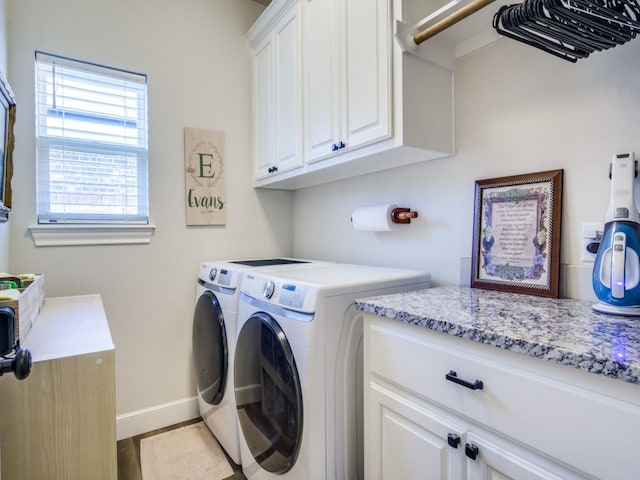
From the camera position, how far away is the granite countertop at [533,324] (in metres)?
0.66

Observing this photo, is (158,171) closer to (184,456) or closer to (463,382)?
(184,456)

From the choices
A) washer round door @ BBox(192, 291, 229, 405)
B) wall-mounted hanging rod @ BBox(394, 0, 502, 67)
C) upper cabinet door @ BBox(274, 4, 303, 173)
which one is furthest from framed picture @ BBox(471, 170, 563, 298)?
washer round door @ BBox(192, 291, 229, 405)

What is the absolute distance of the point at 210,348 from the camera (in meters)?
1.98

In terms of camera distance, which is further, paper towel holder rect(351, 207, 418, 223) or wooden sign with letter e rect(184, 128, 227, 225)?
wooden sign with letter e rect(184, 128, 227, 225)

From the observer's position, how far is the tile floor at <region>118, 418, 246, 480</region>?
68.2 inches

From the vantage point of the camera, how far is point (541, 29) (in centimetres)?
98

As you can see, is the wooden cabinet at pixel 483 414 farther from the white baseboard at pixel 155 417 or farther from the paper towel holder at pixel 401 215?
the white baseboard at pixel 155 417

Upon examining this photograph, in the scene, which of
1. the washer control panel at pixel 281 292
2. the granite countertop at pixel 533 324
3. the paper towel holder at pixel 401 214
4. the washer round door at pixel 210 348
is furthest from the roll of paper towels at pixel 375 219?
the washer round door at pixel 210 348

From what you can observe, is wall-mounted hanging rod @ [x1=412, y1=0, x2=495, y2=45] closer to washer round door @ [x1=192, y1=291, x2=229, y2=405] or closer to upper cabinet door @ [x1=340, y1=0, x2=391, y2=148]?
upper cabinet door @ [x1=340, y1=0, x2=391, y2=148]

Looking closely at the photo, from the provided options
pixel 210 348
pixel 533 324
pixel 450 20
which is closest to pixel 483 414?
pixel 533 324

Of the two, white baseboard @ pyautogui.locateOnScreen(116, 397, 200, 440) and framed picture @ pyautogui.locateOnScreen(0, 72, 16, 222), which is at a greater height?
framed picture @ pyautogui.locateOnScreen(0, 72, 16, 222)

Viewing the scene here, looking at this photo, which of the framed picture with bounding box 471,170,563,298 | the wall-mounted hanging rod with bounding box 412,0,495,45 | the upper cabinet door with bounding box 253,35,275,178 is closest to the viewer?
the wall-mounted hanging rod with bounding box 412,0,495,45

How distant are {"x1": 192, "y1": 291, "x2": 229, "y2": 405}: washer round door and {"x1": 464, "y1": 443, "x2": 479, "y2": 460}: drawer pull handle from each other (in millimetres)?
1223

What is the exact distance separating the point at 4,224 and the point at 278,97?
1.55 meters
